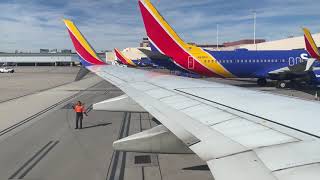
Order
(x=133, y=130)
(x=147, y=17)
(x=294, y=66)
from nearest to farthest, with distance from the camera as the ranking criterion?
(x=133, y=130), (x=147, y=17), (x=294, y=66)

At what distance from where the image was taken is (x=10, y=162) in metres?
10.3

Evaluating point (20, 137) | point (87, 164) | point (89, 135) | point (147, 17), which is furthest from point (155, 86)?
point (147, 17)

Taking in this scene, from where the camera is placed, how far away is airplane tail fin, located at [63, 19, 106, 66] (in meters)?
14.0

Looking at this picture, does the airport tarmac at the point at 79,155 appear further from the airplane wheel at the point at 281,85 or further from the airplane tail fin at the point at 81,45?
the airplane wheel at the point at 281,85

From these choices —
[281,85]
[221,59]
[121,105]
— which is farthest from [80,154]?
[281,85]

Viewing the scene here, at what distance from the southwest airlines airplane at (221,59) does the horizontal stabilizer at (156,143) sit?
21719 millimetres

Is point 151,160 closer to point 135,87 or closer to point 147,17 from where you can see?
point 135,87

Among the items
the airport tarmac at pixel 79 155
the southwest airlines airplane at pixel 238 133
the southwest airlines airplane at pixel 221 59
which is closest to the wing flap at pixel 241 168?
the southwest airlines airplane at pixel 238 133

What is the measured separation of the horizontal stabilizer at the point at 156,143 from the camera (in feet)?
16.2

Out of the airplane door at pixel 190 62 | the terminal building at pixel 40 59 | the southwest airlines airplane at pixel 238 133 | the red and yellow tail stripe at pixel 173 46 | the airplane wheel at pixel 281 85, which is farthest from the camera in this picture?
the terminal building at pixel 40 59

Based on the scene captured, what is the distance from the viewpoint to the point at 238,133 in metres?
3.88

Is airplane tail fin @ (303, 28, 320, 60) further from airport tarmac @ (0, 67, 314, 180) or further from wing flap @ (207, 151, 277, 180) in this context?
wing flap @ (207, 151, 277, 180)

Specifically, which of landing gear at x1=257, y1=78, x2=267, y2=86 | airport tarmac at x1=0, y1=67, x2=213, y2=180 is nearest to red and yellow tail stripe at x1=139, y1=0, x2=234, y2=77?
landing gear at x1=257, y1=78, x2=267, y2=86

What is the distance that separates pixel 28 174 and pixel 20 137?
5.04 metres
